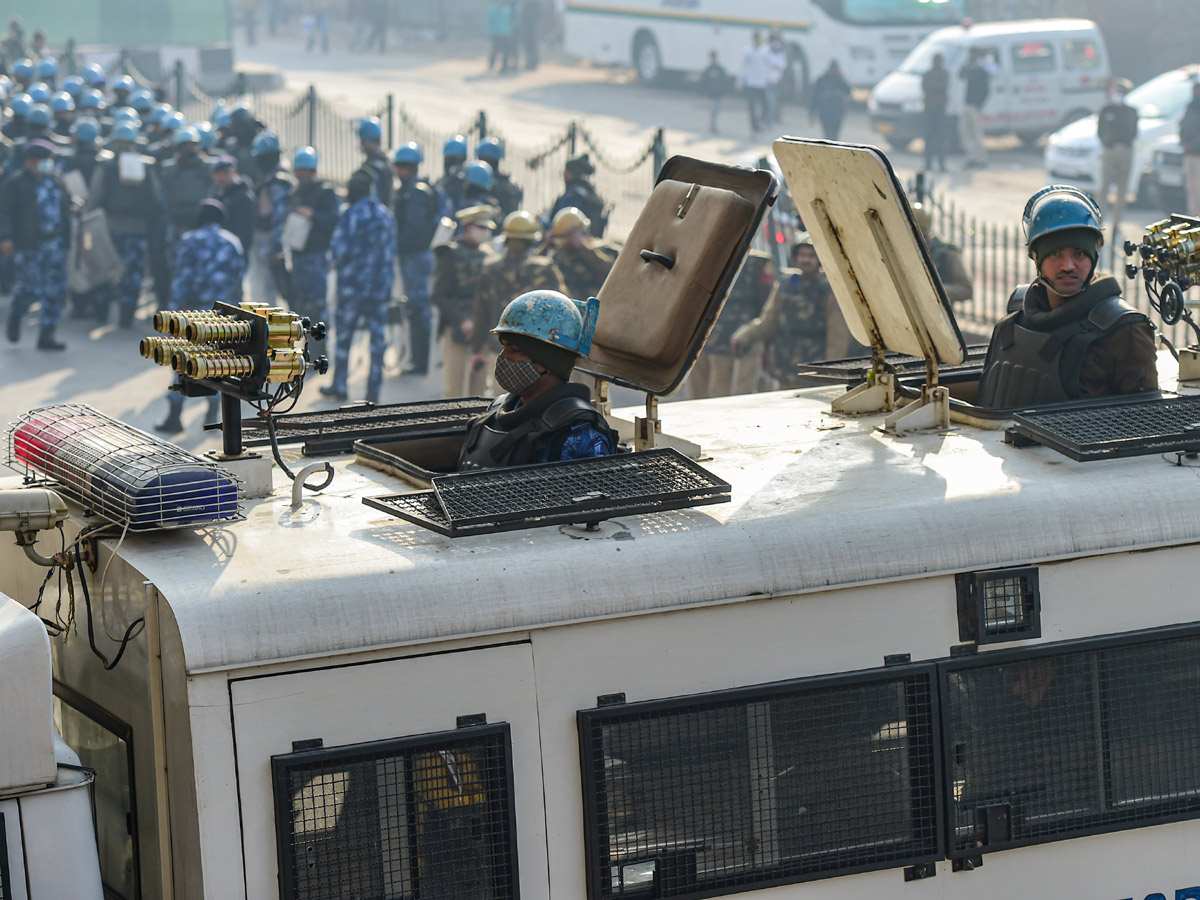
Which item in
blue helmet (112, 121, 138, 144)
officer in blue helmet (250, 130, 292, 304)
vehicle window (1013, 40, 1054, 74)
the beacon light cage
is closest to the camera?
the beacon light cage

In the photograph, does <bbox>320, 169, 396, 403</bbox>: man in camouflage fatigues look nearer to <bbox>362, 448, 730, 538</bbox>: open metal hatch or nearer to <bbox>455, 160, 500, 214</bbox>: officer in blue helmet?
<bbox>455, 160, 500, 214</bbox>: officer in blue helmet

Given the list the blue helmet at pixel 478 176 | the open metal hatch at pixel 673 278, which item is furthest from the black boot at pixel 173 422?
the open metal hatch at pixel 673 278

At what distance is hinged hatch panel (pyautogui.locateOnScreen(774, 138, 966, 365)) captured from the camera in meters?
4.82

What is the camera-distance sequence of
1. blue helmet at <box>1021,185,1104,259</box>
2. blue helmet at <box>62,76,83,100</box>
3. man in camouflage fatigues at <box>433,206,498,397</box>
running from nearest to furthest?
blue helmet at <box>1021,185,1104,259</box> < man in camouflage fatigues at <box>433,206,498,397</box> < blue helmet at <box>62,76,83,100</box>

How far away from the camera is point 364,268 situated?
46.9ft

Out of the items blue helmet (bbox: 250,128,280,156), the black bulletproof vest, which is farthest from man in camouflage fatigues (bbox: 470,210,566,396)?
the black bulletproof vest

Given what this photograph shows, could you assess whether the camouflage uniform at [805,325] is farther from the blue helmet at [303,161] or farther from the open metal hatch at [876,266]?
the open metal hatch at [876,266]

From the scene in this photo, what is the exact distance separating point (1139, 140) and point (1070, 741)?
→ 64.8 ft

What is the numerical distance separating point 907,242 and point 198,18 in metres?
35.8

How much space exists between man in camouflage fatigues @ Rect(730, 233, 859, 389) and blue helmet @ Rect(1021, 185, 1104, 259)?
6149 mm

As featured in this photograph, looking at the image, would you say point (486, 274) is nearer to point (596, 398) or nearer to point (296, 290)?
point (296, 290)

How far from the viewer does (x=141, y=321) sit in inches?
737

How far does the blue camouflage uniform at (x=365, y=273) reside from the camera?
14.2m

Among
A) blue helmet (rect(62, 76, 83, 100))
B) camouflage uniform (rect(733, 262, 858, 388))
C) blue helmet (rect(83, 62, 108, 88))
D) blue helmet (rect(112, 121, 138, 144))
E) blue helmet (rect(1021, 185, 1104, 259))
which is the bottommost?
camouflage uniform (rect(733, 262, 858, 388))
